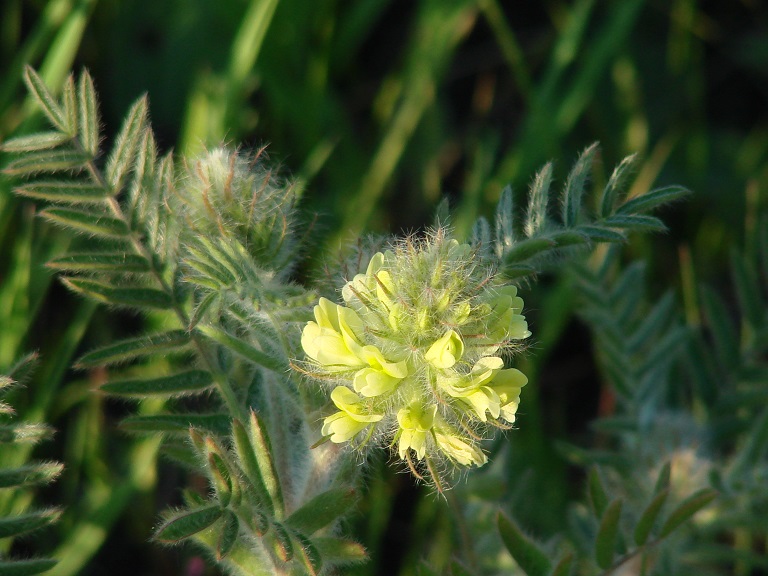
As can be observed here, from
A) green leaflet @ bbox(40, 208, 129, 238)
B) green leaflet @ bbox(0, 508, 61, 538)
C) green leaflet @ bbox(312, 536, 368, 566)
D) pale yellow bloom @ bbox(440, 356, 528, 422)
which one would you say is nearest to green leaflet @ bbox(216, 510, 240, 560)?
green leaflet @ bbox(312, 536, 368, 566)

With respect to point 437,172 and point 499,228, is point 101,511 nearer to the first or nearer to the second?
point 499,228

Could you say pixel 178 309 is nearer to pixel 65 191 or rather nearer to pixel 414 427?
pixel 65 191

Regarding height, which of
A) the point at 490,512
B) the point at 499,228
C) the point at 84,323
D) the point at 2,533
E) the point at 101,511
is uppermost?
the point at 499,228

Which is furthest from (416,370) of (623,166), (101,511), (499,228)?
(101,511)

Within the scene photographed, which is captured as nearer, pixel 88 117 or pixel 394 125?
pixel 88 117

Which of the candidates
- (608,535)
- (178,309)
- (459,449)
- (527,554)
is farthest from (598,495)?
(178,309)

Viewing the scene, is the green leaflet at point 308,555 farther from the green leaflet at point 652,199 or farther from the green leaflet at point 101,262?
the green leaflet at point 652,199
